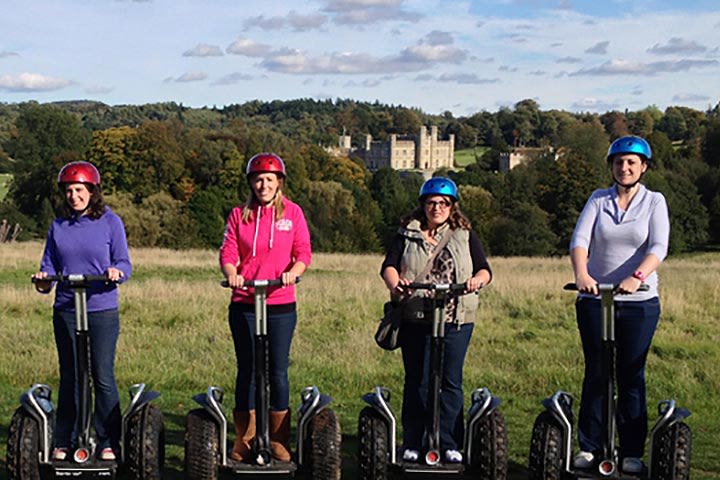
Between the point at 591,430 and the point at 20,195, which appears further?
the point at 20,195

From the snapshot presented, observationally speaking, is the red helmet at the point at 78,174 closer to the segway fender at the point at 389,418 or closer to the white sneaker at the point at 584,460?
the segway fender at the point at 389,418

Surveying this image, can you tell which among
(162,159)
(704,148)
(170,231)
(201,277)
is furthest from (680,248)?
(201,277)

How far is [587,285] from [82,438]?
117 inches

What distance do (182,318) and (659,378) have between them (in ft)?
20.0

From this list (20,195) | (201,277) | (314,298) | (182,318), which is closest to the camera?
(182,318)

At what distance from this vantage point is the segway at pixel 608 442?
5.15m

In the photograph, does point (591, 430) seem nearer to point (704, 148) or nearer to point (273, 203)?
point (273, 203)

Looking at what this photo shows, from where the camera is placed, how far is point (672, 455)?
5141 mm

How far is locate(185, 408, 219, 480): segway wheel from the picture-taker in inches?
208

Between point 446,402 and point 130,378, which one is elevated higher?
point 446,402

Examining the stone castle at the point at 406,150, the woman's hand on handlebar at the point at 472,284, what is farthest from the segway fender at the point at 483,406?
the stone castle at the point at 406,150

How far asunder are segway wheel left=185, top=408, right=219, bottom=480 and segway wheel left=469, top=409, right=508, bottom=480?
4.93 ft

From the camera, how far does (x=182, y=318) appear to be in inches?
485

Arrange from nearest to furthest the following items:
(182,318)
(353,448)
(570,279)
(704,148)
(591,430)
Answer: (591,430)
(353,448)
(182,318)
(570,279)
(704,148)
